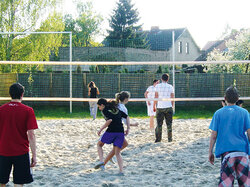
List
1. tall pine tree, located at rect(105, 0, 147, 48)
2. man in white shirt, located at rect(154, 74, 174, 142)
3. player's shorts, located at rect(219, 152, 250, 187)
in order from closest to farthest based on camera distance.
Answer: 1. player's shorts, located at rect(219, 152, 250, 187)
2. man in white shirt, located at rect(154, 74, 174, 142)
3. tall pine tree, located at rect(105, 0, 147, 48)

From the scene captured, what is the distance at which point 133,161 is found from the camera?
6.24m

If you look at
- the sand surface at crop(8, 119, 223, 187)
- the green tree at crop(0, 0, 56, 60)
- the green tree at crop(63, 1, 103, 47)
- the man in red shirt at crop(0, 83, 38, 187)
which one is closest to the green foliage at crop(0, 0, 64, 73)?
the green tree at crop(0, 0, 56, 60)

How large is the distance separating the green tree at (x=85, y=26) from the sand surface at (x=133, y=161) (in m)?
41.2

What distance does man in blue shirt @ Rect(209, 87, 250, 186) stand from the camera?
3420mm

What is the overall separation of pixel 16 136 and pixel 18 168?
0.33 meters

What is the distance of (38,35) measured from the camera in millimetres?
16500

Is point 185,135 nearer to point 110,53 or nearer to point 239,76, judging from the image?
point 239,76

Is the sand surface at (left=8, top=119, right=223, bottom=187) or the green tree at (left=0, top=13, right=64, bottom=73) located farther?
the green tree at (left=0, top=13, right=64, bottom=73)

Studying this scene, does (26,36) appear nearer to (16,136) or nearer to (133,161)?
(133,161)

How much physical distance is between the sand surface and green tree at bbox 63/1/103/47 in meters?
41.2

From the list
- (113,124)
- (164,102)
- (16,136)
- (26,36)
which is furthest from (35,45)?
(16,136)

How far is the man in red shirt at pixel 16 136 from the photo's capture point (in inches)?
143

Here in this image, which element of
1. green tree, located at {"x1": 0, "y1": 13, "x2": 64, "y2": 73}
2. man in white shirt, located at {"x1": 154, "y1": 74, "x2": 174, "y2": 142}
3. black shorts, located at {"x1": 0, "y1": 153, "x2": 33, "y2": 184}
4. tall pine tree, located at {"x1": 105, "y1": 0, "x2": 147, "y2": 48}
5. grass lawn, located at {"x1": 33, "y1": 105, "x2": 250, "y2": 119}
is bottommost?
grass lawn, located at {"x1": 33, "y1": 105, "x2": 250, "y2": 119}

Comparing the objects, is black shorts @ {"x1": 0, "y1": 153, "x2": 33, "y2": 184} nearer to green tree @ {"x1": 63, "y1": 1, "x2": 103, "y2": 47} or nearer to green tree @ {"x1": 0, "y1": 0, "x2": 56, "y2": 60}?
green tree @ {"x1": 0, "y1": 0, "x2": 56, "y2": 60}
